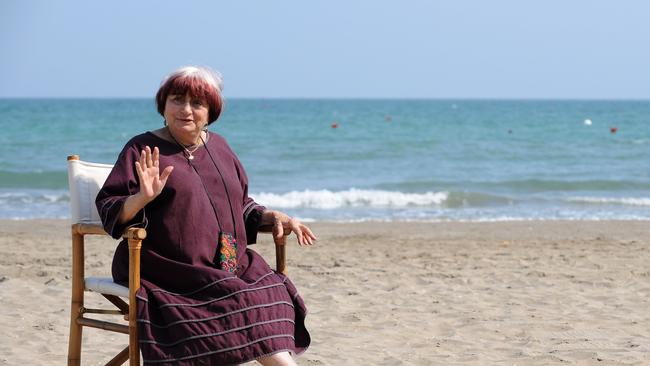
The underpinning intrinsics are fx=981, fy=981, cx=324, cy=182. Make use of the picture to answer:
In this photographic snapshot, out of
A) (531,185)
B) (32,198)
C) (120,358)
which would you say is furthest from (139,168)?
(531,185)

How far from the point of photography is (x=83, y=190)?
362 cm

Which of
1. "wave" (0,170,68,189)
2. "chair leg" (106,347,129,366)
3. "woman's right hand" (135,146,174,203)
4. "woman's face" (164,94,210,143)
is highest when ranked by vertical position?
"woman's face" (164,94,210,143)

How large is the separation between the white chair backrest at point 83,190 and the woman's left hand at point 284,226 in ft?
2.05

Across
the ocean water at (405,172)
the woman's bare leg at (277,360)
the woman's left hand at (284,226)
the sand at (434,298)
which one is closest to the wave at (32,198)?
the ocean water at (405,172)

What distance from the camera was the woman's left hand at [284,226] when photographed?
361 cm

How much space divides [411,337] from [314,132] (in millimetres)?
29092

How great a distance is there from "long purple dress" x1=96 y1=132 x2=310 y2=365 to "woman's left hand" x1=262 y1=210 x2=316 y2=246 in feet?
0.57

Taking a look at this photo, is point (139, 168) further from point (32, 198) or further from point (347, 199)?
point (32, 198)

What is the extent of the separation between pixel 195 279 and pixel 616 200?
12.3 metres

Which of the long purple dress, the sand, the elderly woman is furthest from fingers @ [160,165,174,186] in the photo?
the sand

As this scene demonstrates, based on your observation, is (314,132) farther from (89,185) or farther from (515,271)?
(89,185)

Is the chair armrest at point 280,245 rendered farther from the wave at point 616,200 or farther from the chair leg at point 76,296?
the wave at point 616,200

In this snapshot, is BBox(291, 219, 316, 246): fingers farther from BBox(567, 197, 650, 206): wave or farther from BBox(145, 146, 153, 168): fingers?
BBox(567, 197, 650, 206): wave

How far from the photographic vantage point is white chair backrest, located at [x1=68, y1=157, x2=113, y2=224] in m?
3.60
